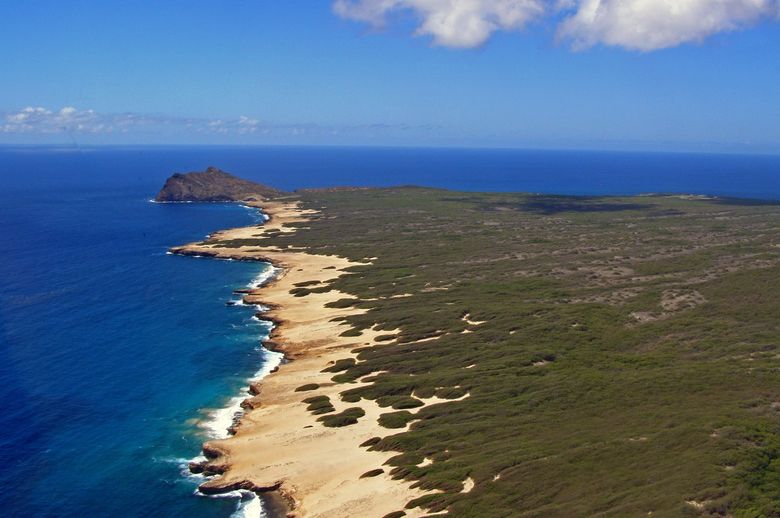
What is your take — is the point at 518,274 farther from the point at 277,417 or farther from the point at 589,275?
the point at 277,417

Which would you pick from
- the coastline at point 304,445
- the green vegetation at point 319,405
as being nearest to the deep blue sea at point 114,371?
the coastline at point 304,445

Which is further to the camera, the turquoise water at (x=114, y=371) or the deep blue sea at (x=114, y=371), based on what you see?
the turquoise water at (x=114, y=371)

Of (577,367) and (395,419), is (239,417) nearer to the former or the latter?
(395,419)

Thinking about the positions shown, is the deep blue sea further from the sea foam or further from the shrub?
the shrub

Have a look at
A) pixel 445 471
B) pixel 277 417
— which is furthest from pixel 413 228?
pixel 445 471

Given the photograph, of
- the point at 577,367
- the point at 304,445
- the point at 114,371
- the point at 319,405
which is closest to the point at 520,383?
the point at 577,367

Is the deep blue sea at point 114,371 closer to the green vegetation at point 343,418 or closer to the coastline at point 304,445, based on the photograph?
the coastline at point 304,445
